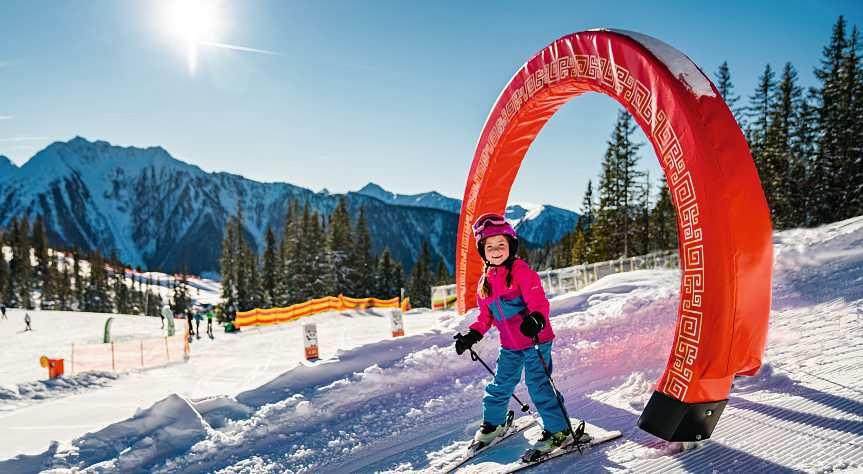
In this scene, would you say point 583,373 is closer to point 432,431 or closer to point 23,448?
point 432,431

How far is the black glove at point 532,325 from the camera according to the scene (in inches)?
144

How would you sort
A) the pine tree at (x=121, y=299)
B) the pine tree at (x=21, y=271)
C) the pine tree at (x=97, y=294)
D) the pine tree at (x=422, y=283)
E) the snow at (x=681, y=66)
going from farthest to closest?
the pine tree at (x=121, y=299) → the pine tree at (x=97, y=294) → the pine tree at (x=21, y=271) → the pine tree at (x=422, y=283) → the snow at (x=681, y=66)

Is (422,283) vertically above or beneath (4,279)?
beneath

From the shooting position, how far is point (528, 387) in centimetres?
388

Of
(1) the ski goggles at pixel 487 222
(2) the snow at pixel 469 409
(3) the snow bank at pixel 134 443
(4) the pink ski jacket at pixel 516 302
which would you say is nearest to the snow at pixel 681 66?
(1) the ski goggles at pixel 487 222

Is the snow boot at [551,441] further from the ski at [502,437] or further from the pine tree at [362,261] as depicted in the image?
the pine tree at [362,261]

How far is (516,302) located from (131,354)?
52.1ft

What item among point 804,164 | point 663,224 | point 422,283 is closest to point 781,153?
point 804,164

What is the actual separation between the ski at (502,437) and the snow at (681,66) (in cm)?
319

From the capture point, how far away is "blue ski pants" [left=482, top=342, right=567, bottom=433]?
3.89 meters

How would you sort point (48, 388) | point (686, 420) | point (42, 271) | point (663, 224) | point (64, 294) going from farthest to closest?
point (42, 271) → point (64, 294) → point (663, 224) → point (48, 388) → point (686, 420)

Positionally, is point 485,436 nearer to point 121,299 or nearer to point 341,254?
point 341,254

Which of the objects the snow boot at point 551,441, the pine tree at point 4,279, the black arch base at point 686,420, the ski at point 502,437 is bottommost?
the ski at point 502,437

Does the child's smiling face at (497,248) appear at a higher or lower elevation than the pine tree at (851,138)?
lower
